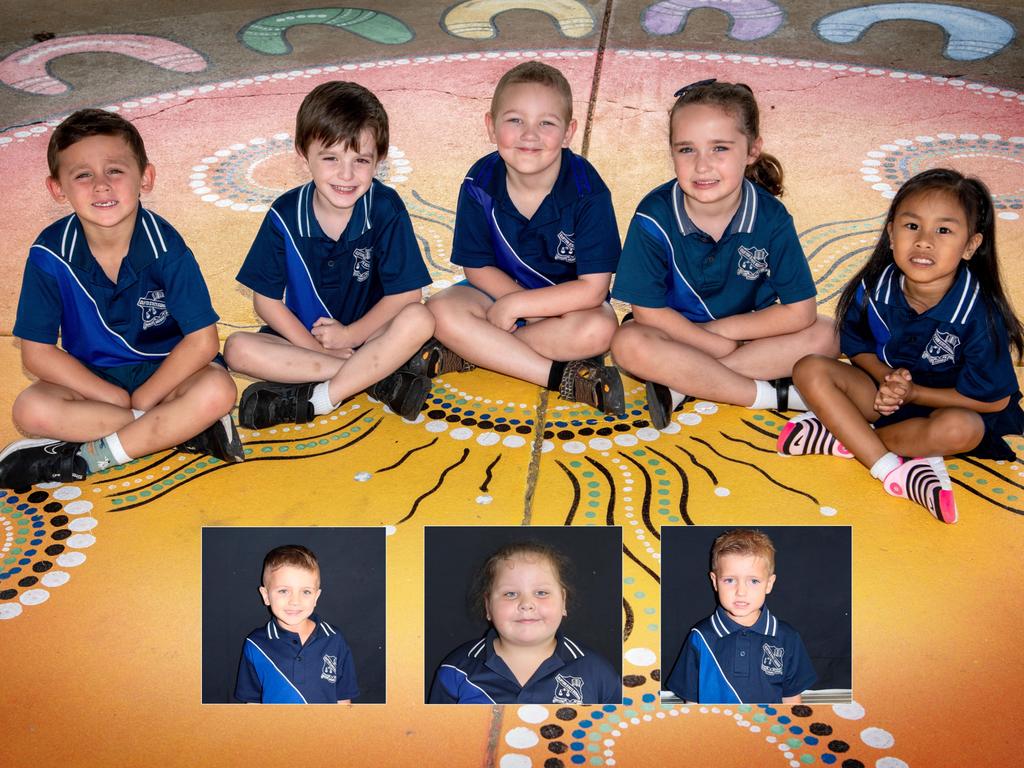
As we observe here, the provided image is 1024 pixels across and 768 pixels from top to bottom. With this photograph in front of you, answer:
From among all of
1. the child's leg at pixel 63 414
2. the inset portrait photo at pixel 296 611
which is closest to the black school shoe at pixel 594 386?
the child's leg at pixel 63 414

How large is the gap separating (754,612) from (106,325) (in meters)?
1.33

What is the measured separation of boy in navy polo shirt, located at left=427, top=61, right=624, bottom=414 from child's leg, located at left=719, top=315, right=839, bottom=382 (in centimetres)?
25

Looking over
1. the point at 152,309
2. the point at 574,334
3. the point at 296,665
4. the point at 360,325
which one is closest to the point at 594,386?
the point at 574,334

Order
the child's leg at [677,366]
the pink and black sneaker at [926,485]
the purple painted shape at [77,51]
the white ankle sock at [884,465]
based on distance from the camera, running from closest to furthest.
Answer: the pink and black sneaker at [926,485]
the white ankle sock at [884,465]
the child's leg at [677,366]
the purple painted shape at [77,51]

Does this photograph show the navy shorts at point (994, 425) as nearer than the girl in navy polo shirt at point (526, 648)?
No

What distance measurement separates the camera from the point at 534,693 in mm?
1303

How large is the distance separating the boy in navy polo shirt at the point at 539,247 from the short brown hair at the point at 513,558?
93 cm

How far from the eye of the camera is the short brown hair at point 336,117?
6.98 feet

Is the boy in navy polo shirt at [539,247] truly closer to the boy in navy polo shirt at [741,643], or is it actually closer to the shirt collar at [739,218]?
the shirt collar at [739,218]

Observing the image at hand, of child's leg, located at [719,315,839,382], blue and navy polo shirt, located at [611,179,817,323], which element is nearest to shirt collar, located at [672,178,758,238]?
blue and navy polo shirt, located at [611,179,817,323]

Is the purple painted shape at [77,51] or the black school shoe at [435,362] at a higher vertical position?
the purple painted shape at [77,51]

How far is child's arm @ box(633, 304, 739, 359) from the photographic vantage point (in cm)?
219

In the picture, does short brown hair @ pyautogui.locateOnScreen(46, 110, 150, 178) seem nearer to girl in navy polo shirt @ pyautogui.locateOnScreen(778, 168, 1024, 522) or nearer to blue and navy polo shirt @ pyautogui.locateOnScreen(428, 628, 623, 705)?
blue and navy polo shirt @ pyautogui.locateOnScreen(428, 628, 623, 705)

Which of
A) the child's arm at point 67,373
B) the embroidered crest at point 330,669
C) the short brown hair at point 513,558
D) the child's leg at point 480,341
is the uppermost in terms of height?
the child's leg at point 480,341
